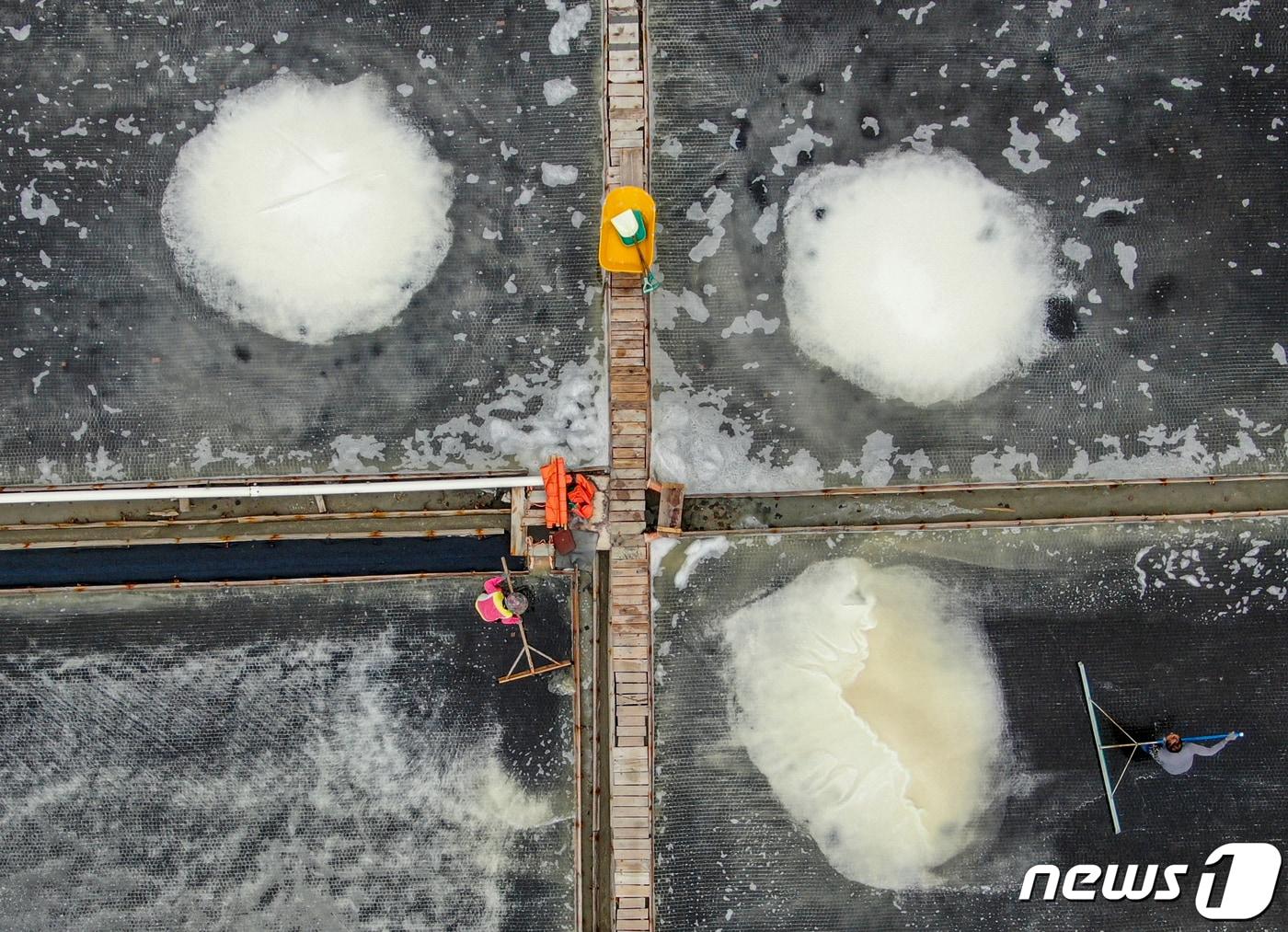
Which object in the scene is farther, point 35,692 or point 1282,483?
point 1282,483

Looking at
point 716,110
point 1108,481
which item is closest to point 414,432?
point 716,110

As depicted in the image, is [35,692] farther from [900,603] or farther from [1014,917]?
[1014,917]

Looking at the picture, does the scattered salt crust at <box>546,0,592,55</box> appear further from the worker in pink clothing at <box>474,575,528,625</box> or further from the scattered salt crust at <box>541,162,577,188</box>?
the worker in pink clothing at <box>474,575,528,625</box>

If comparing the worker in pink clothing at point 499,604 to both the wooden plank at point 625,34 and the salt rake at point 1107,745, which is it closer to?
the wooden plank at point 625,34

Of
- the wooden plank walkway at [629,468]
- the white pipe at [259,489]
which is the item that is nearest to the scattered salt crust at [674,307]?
the wooden plank walkway at [629,468]

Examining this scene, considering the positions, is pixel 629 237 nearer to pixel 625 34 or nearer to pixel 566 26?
pixel 625 34
